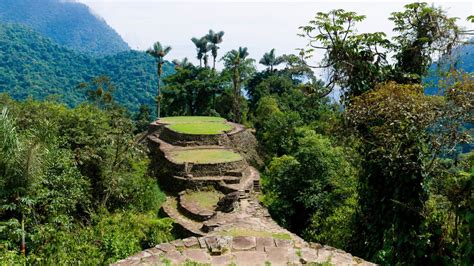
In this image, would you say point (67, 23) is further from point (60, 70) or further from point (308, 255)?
A: point (308, 255)

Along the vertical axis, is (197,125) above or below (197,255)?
above

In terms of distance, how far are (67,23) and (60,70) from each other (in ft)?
263

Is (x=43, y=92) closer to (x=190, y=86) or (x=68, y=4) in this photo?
(x=190, y=86)

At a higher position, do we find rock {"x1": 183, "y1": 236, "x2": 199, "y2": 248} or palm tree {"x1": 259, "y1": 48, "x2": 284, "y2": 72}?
palm tree {"x1": 259, "y1": 48, "x2": 284, "y2": 72}

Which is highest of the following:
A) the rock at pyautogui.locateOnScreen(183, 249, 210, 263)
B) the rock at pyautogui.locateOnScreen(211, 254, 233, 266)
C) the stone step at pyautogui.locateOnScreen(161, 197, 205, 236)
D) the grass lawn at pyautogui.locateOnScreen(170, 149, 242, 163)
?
the grass lawn at pyautogui.locateOnScreen(170, 149, 242, 163)

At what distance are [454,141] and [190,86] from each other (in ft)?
89.0

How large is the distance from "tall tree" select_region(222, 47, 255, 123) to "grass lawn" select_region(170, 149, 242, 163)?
10.7 meters

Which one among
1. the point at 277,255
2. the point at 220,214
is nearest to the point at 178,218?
the point at 220,214

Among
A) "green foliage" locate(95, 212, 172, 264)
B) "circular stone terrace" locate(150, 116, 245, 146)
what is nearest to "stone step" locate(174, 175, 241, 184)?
"circular stone terrace" locate(150, 116, 245, 146)

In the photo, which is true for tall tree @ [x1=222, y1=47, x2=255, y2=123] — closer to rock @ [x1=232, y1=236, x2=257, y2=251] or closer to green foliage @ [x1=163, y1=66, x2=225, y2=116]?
green foliage @ [x1=163, y1=66, x2=225, y2=116]

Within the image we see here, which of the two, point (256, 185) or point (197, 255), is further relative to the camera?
point (256, 185)

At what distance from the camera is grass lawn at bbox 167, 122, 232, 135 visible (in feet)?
70.6

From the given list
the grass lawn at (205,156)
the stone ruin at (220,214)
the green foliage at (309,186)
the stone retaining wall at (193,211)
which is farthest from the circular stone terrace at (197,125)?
the green foliage at (309,186)

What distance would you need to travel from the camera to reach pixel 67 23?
12988 cm
